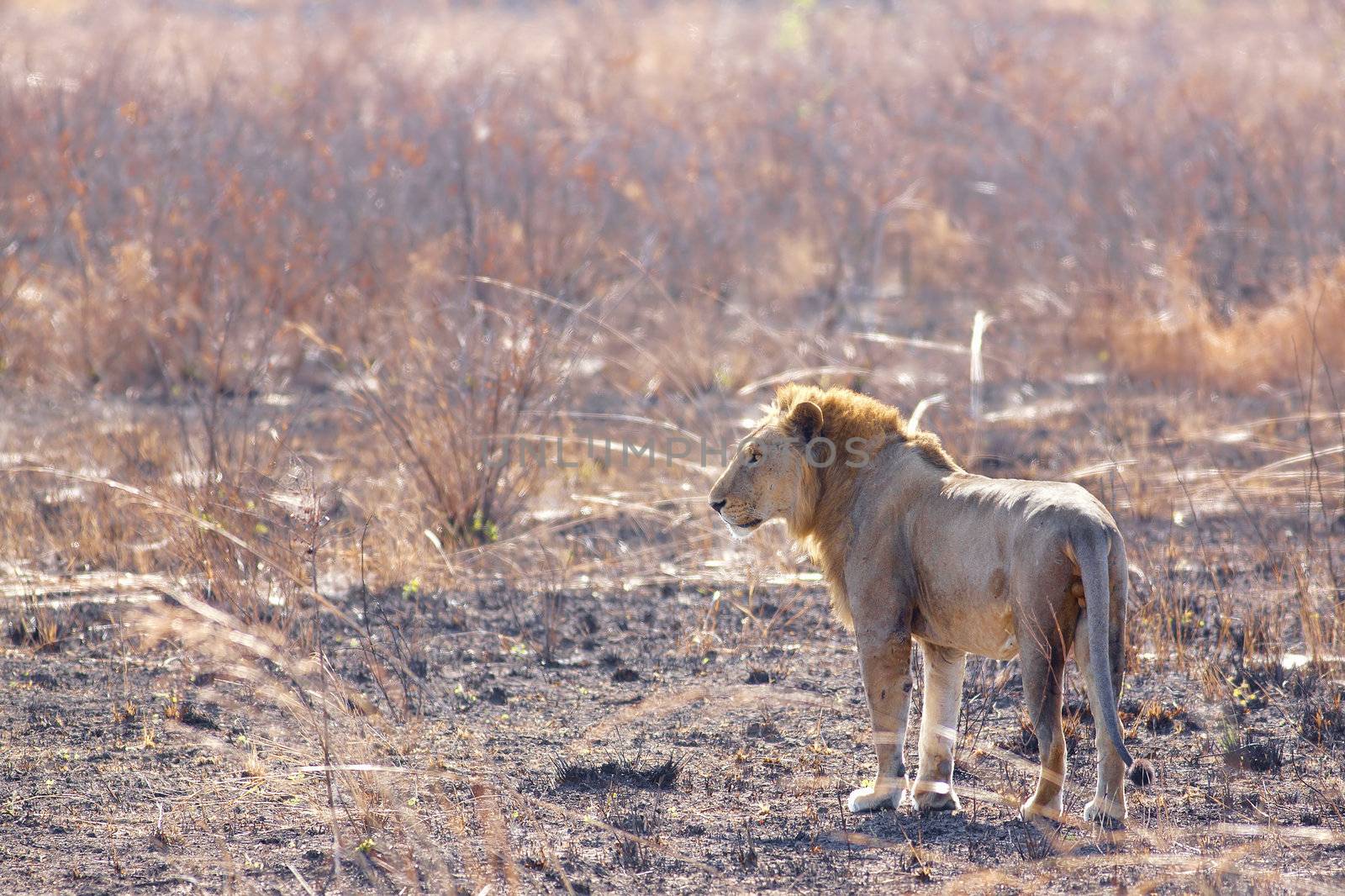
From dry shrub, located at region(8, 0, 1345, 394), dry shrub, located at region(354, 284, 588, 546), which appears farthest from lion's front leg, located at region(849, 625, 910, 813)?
dry shrub, located at region(8, 0, 1345, 394)

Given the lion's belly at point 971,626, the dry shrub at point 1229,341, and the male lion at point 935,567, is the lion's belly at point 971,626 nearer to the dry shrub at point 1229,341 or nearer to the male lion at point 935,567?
the male lion at point 935,567

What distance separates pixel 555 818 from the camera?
4.85m

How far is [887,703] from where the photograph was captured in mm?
4742

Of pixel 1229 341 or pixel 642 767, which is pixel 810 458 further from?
pixel 1229 341

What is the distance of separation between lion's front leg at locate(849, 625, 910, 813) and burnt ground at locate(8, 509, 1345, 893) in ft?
0.26

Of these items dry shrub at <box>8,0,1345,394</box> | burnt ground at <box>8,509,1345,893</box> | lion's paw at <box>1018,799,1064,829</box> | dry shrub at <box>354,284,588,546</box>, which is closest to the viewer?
burnt ground at <box>8,509,1345,893</box>

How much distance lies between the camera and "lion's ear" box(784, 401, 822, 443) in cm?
501

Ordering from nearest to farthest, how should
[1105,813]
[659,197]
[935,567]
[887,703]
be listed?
[1105,813]
[935,567]
[887,703]
[659,197]

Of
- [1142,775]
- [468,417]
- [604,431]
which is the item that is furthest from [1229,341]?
[1142,775]

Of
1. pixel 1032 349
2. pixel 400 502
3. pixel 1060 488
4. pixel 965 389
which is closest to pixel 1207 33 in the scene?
pixel 1032 349

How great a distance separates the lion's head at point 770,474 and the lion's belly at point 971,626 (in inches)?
24.4

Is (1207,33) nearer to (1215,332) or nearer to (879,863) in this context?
(1215,332)

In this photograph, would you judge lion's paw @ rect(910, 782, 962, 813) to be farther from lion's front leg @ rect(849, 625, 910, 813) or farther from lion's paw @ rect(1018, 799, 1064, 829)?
lion's paw @ rect(1018, 799, 1064, 829)

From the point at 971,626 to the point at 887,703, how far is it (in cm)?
41
